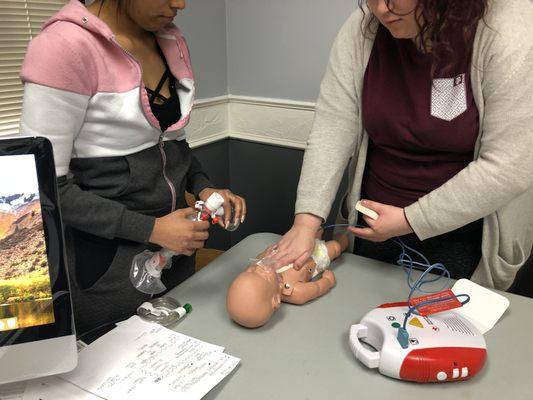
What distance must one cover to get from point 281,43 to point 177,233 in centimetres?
132

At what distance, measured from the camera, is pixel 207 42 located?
208cm

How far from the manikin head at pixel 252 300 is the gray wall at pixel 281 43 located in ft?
4.20

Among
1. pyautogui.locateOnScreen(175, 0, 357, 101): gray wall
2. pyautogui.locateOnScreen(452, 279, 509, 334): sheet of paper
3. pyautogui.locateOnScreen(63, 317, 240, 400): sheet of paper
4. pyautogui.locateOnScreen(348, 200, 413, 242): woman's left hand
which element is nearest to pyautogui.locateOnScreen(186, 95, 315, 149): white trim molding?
pyautogui.locateOnScreen(175, 0, 357, 101): gray wall

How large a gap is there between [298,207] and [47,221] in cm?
63

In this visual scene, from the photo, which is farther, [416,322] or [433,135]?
[433,135]

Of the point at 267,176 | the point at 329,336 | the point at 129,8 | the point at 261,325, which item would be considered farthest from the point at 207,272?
the point at 267,176

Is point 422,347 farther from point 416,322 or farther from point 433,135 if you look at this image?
point 433,135

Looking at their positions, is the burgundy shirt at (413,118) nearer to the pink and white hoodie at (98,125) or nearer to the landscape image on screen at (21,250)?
the pink and white hoodie at (98,125)

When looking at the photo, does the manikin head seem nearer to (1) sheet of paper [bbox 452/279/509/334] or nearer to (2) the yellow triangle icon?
(2) the yellow triangle icon

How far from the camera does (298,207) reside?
116 cm

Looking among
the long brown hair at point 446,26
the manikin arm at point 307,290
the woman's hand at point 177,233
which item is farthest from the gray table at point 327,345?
the long brown hair at point 446,26

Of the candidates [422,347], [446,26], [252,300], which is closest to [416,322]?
[422,347]

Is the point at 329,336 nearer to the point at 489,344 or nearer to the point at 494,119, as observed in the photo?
the point at 489,344

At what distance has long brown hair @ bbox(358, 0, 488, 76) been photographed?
0.92 m
